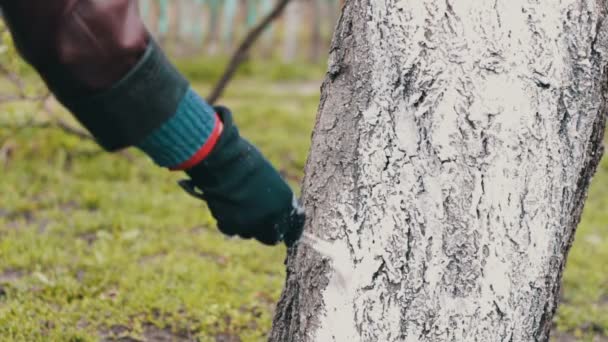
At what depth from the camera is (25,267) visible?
342 centimetres

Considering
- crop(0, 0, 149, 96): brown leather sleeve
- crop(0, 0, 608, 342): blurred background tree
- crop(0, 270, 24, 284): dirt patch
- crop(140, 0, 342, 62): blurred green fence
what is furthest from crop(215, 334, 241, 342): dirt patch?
crop(140, 0, 342, 62): blurred green fence

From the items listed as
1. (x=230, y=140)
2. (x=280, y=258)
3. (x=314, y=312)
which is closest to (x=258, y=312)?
(x=280, y=258)

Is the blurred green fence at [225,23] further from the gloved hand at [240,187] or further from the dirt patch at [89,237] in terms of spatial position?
the gloved hand at [240,187]

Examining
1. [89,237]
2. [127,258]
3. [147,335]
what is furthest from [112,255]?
[147,335]

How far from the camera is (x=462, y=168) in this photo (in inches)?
74.4

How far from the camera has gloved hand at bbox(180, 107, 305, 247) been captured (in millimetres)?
1650

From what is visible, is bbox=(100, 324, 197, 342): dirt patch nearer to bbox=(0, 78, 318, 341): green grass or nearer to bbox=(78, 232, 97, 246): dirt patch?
bbox=(0, 78, 318, 341): green grass

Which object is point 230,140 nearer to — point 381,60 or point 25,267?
point 381,60

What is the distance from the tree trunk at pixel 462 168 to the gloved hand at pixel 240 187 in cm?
22

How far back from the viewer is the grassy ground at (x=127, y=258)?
2.97 meters

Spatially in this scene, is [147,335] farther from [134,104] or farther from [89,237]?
[134,104]

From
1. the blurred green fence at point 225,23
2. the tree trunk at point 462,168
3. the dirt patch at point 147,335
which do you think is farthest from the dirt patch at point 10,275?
the blurred green fence at point 225,23

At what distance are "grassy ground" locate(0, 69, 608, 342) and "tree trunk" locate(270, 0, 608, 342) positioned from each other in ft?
3.68

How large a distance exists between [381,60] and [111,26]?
711 millimetres
